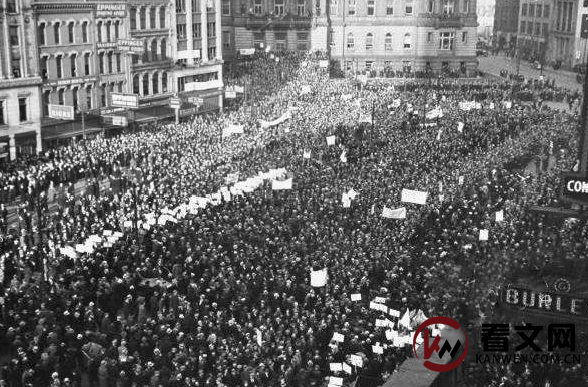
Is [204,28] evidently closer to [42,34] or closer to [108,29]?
[108,29]

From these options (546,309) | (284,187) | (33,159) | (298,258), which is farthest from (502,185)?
(33,159)

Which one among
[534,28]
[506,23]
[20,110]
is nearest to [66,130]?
[20,110]

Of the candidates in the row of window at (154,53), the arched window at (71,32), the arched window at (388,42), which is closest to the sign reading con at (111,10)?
the arched window at (71,32)

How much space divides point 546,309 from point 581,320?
0.68 metres

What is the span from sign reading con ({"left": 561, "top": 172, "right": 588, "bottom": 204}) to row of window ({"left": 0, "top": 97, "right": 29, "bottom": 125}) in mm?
42194

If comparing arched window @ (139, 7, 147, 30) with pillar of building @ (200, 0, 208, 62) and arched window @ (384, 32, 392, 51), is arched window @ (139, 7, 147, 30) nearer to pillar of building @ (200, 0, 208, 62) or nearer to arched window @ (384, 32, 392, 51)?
pillar of building @ (200, 0, 208, 62)

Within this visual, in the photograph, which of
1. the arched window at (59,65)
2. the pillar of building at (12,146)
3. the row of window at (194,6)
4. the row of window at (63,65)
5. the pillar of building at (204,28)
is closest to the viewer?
the pillar of building at (12,146)

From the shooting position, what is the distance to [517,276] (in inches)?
1110

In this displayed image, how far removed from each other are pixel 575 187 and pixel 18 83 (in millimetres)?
42730

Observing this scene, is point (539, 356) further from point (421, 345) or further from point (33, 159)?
point (33, 159)

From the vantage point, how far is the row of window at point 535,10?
373 feet

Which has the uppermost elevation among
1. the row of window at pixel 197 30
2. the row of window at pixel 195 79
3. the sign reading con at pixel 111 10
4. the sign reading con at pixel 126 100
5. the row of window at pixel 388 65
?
the sign reading con at pixel 111 10

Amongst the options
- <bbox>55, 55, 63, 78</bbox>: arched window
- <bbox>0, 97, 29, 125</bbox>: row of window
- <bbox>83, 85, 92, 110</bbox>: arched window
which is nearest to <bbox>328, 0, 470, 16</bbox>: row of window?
<bbox>83, 85, 92, 110</bbox>: arched window

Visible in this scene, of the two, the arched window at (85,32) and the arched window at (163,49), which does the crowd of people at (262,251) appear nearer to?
the arched window at (85,32)
